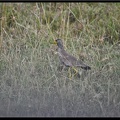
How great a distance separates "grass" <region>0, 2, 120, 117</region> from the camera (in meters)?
2.45

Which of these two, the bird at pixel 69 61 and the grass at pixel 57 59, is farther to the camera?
the bird at pixel 69 61

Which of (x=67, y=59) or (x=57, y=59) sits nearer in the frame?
(x=67, y=59)

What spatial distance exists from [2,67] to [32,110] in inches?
33.7

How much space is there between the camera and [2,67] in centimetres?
315

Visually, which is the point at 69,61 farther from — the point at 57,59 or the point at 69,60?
the point at 57,59

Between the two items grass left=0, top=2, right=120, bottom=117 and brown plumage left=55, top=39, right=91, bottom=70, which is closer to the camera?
grass left=0, top=2, right=120, bottom=117

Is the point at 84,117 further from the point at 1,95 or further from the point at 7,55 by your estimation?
the point at 7,55

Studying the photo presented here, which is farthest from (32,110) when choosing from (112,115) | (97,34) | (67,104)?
(97,34)

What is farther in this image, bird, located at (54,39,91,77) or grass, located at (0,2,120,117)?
bird, located at (54,39,91,77)

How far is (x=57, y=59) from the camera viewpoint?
317cm

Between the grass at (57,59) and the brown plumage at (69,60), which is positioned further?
the brown plumage at (69,60)

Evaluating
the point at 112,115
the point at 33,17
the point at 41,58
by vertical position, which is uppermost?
the point at 33,17

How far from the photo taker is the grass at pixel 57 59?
245cm

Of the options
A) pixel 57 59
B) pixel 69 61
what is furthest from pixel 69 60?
pixel 57 59
